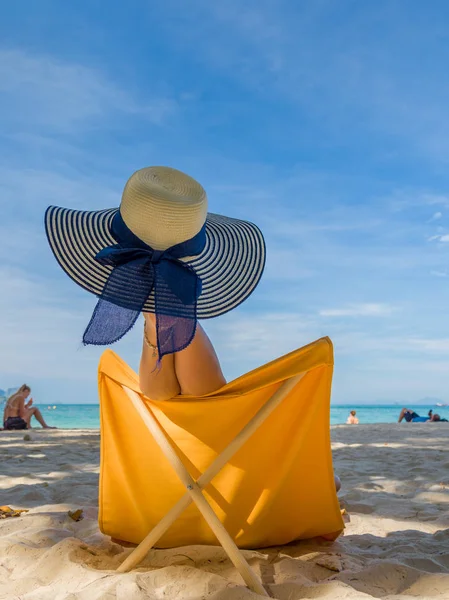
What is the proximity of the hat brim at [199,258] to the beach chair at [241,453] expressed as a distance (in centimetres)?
33

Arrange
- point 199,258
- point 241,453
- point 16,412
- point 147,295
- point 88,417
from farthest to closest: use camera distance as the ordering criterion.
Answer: point 88,417 → point 16,412 → point 199,258 → point 241,453 → point 147,295

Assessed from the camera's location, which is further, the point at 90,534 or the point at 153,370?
the point at 90,534

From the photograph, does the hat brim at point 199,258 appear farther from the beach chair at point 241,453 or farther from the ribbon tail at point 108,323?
the beach chair at point 241,453

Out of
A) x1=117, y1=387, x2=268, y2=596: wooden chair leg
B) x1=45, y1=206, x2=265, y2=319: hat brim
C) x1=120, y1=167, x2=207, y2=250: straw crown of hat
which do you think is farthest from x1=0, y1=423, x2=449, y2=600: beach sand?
x1=120, y1=167, x2=207, y2=250: straw crown of hat

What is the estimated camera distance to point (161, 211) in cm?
193

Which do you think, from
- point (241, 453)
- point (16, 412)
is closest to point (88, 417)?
point (16, 412)

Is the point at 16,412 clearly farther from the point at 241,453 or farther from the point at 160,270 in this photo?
the point at 160,270

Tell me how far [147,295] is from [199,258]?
1.05 feet

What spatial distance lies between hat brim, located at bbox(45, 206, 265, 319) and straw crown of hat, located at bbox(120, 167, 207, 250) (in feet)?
0.53

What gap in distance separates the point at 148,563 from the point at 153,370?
0.70 meters

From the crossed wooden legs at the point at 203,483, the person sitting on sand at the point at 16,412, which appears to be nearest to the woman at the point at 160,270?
the crossed wooden legs at the point at 203,483

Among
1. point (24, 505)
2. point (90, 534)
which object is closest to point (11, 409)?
point (24, 505)

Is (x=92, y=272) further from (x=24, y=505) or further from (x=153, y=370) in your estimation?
(x=24, y=505)

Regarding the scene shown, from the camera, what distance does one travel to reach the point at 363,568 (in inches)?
75.0
